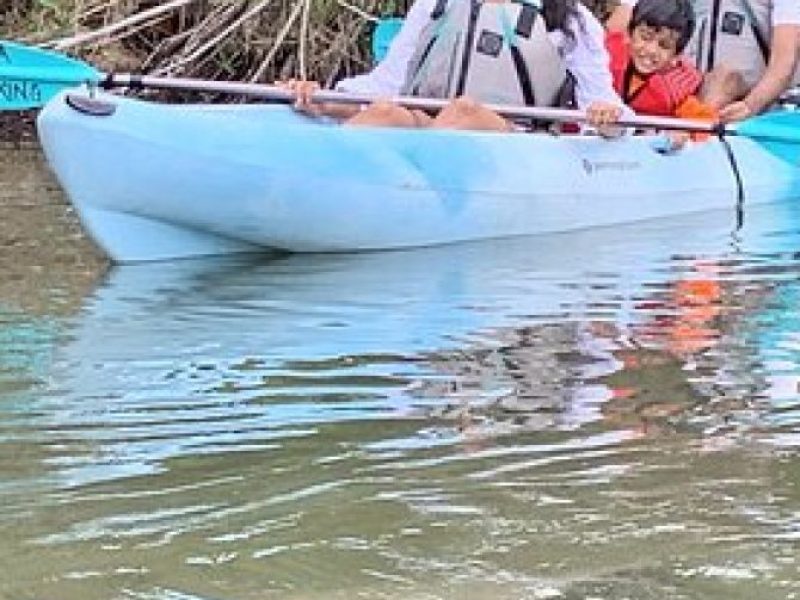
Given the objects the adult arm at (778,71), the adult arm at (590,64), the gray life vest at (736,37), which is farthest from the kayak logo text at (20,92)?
the gray life vest at (736,37)

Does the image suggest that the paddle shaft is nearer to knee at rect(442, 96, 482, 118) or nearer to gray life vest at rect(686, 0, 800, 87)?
knee at rect(442, 96, 482, 118)

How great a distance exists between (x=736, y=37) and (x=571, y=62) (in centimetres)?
130

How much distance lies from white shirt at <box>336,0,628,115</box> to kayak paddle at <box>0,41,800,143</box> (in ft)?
0.47

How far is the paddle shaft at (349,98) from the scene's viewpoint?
245 inches

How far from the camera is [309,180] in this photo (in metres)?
5.92

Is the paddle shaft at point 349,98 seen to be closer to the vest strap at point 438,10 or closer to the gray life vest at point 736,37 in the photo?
the vest strap at point 438,10

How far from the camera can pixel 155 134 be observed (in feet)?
18.7

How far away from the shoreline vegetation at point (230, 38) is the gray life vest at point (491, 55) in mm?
2825

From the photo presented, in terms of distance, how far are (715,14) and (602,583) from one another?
534 centimetres

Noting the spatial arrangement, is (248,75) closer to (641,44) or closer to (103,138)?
(641,44)

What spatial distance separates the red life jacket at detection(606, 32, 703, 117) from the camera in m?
7.12

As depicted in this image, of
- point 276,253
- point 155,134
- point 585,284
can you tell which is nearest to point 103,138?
point 155,134

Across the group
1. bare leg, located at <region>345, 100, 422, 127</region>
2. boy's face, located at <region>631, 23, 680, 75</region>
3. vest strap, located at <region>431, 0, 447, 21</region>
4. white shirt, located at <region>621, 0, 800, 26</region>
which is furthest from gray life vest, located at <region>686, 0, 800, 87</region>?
bare leg, located at <region>345, 100, 422, 127</region>

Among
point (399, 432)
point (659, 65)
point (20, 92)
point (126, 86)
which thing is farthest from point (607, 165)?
point (399, 432)
